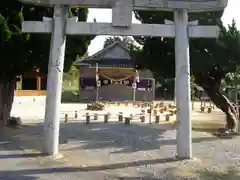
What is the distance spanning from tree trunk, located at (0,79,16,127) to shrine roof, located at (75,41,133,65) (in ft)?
79.6

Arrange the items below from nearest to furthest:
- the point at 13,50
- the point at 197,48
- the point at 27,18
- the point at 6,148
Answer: the point at 6,148, the point at 13,50, the point at 27,18, the point at 197,48

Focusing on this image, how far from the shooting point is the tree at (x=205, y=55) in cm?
1492

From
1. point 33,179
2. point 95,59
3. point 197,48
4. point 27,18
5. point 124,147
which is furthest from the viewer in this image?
point 95,59

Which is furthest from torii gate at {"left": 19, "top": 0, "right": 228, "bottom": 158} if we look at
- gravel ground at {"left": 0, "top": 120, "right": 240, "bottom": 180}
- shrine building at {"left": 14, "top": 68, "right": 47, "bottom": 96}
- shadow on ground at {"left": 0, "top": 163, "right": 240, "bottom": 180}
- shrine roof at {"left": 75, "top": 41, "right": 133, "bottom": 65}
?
shrine building at {"left": 14, "top": 68, "right": 47, "bottom": 96}

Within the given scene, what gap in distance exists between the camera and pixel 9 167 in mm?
8477

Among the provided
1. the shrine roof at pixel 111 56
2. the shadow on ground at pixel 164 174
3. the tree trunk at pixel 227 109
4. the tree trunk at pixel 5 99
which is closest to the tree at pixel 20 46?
the tree trunk at pixel 5 99

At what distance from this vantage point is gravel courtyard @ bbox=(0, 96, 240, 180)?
8.13 m

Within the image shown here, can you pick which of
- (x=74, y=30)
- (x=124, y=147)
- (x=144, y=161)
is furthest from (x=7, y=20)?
(x=144, y=161)

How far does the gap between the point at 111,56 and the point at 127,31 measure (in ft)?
101

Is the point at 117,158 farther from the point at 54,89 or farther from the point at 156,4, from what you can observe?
the point at 156,4

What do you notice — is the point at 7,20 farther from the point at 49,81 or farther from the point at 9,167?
the point at 9,167

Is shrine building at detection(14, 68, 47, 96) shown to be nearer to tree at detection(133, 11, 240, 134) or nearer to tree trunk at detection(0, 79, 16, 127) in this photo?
tree trunk at detection(0, 79, 16, 127)

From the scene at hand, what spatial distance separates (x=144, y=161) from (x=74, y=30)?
385 cm

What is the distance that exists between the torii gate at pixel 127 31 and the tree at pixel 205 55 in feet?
15.8
